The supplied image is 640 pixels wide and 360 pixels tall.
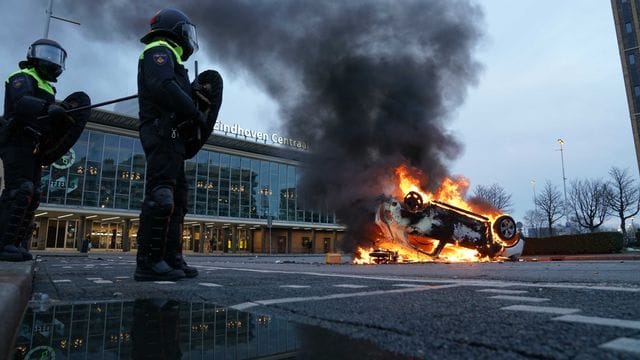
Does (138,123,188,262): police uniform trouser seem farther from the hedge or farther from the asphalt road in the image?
the hedge

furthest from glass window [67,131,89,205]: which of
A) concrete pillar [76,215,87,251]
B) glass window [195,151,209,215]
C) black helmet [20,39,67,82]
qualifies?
black helmet [20,39,67,82]

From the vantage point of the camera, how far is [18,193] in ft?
20.5

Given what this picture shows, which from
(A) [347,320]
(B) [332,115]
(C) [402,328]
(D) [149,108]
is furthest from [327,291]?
(B) [332,115]

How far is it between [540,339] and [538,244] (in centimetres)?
2609

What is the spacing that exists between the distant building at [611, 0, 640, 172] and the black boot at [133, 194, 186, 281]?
2421 inches

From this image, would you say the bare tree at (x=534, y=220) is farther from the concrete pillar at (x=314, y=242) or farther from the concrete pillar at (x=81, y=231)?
the concrete pillar at (x=81, y=231)

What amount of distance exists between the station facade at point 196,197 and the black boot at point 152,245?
27180 millimetres

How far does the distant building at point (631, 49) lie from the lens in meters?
53.1

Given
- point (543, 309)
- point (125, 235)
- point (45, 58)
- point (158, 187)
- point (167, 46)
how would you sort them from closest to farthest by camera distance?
1. point (543, 309)
2. point (158, 187)
3. point (167, 46)
4. point (45, 58)
5. point (125, 235)

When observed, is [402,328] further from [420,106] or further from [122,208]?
[122,208]

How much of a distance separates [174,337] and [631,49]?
67586 mm

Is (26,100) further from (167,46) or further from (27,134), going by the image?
(167,46)

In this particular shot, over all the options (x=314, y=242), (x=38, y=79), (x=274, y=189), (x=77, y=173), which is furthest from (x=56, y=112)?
(x=314, y=242)

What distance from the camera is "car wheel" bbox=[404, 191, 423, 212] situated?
608 inches
